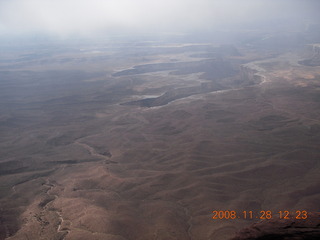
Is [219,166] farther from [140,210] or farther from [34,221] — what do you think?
[34,221]

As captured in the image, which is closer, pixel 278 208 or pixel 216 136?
pixel 278 208

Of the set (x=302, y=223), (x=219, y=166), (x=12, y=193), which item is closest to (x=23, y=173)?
(x=12, y=193)

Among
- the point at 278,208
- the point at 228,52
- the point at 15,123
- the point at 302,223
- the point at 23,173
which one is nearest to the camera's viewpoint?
the point at 302,223

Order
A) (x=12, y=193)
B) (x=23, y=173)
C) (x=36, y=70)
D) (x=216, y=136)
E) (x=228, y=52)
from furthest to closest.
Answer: (x=228, y=52) → (x=36, y=70) → (x=216, y=136) → (x=23, y=173) → (x=12, y=193)

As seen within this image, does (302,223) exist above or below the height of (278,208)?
above

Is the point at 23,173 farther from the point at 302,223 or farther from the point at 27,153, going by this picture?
the point at 302,223

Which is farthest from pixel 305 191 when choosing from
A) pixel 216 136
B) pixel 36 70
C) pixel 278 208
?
pixel 36 70
